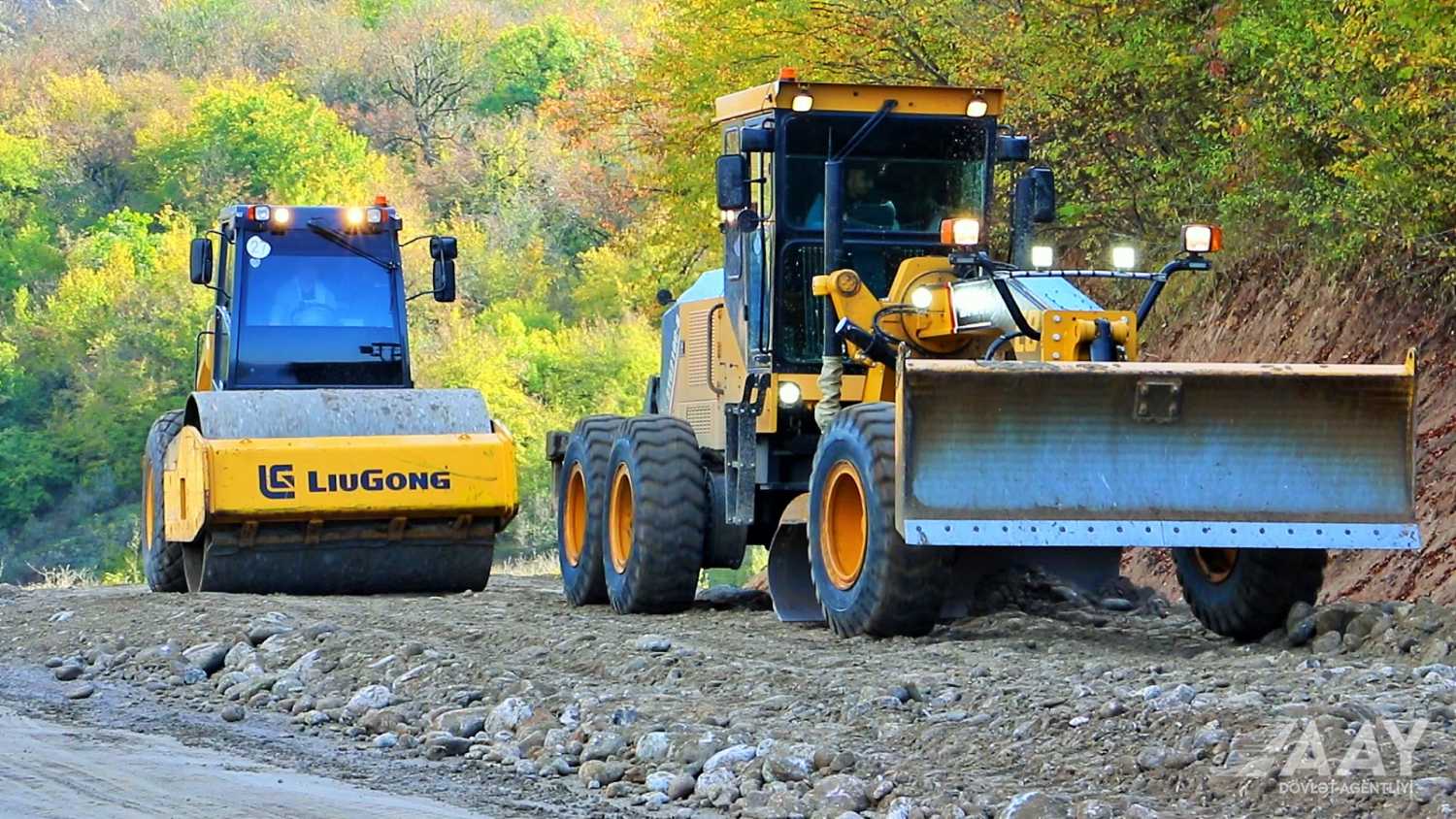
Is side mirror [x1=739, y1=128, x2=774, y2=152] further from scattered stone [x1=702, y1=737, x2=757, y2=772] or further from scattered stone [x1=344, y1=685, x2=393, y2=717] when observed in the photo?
scattered stone [x1=702, y1=737, x2=757, y2=772]

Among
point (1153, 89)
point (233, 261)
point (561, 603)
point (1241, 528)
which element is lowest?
point (561, 603)

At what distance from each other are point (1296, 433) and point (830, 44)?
37.3ft

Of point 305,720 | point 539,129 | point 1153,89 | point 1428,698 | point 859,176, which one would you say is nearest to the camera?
point 1428,698

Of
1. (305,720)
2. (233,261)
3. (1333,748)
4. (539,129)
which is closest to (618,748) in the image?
(305,720)

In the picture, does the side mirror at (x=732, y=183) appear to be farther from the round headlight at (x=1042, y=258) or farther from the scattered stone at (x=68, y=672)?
the scattered stone at (x=68, y=672)

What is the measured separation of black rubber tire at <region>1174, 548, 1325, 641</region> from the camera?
35.2ft

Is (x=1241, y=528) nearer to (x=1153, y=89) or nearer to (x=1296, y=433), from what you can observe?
(x=1296, y=433)

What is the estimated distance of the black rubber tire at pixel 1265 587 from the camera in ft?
35.2

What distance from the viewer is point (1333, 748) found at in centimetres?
698

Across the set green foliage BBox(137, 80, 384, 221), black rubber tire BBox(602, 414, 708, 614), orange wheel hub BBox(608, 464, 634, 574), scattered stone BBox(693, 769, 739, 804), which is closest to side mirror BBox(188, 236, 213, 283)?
orange wheel hub BBox(608, 464, 634, 574)

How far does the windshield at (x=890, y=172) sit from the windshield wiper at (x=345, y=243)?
15.7 ft

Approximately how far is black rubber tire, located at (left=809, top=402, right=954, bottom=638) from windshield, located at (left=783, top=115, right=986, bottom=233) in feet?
6.33

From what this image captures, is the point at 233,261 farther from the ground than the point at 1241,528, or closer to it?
farther from the ground

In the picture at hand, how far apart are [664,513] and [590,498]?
1.29 metres
